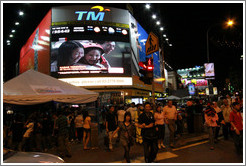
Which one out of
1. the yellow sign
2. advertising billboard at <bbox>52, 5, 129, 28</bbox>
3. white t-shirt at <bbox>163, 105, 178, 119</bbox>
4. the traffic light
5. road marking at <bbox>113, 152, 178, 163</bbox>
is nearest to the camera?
road marking at <bbox>113, 152, 178, 163</bbox>

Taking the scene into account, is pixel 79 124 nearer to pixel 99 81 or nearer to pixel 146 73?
pixel 146 73

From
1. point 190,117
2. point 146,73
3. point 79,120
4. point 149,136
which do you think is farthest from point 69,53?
point 149,136

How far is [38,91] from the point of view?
286 inches

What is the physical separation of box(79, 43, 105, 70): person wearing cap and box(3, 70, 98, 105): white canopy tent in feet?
54.9

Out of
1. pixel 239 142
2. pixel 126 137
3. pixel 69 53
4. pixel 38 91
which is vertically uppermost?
pixel 69 53

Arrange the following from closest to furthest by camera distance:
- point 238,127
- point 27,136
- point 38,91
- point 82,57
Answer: point 238,127
point 38,91
point 27,136
point 82,57

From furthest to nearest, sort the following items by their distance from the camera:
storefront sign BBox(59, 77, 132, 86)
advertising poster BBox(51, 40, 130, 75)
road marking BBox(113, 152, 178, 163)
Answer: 1. advertising poster BBox(51, 40, 130, 75)
2. storefront sign BBox(59, 77, 132, 86)
3. road marking BBox(113, 152, 178, 163)

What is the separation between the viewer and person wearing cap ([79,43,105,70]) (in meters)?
25.2

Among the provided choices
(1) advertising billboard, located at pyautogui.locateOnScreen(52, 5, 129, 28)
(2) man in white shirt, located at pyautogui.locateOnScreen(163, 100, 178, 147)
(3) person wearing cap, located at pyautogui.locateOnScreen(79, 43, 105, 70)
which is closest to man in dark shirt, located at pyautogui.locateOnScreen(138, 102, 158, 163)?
(2) man in white shirt, located at pyautogui.locateOnScreen(163, 100, 178, 147)

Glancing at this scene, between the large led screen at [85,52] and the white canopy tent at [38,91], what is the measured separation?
16763 millimetres

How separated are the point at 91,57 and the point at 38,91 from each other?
18.4 meters

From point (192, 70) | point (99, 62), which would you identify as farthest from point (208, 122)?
point (192, 70)

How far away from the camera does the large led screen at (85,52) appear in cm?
2511

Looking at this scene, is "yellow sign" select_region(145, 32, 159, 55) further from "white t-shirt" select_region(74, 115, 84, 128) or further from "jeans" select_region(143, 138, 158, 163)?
"white t-shirt" select_region(74, 115, 84, 128)
